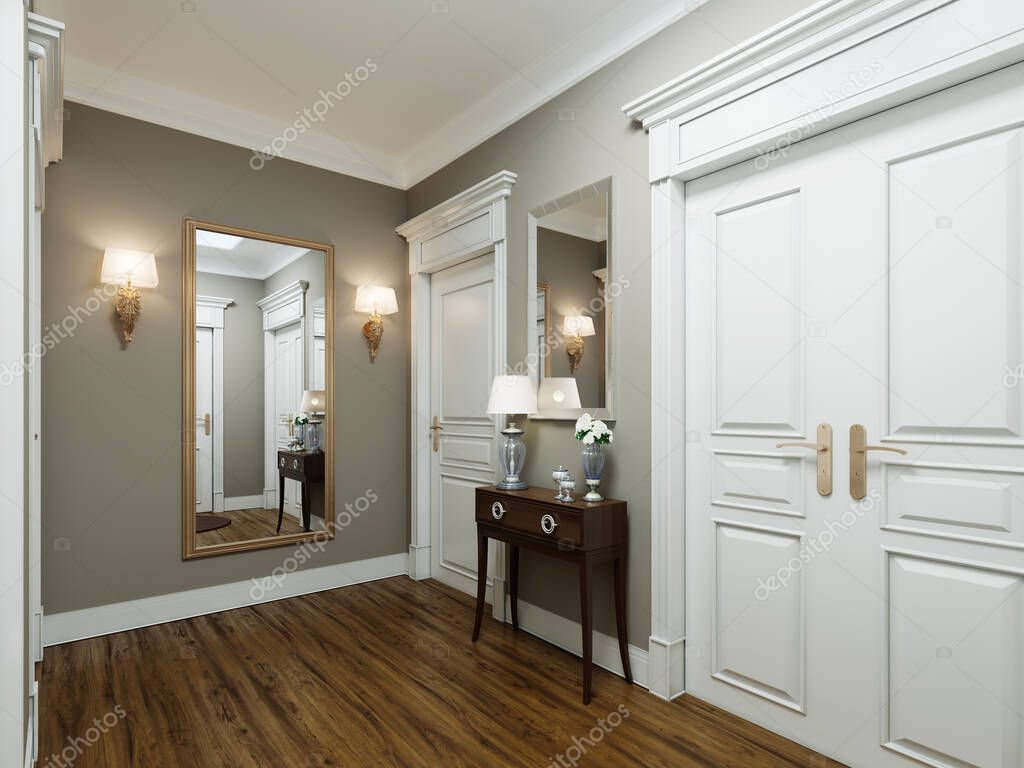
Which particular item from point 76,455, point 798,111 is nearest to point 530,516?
point 798,111

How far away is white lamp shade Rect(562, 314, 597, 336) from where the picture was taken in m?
2.90

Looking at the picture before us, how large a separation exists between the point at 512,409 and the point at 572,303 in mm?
594

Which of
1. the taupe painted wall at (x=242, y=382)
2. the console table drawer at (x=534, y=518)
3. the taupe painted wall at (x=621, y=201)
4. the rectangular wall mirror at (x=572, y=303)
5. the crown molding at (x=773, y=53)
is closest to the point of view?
the crown molding at (x=773, y=53)

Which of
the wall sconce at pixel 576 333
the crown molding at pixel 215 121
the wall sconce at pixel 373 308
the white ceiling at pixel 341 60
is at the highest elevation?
the white ceiling at pixel 341 60

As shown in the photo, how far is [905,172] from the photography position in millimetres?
1956

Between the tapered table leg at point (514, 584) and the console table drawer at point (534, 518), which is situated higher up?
the console table drawer at point (534, 518)

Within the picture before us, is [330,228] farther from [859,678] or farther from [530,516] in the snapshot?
[859,678]

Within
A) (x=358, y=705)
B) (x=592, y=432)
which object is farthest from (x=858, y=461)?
(x=358, y=705)

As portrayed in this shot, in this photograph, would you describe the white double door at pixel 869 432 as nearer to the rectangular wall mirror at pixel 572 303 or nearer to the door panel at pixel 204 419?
the rectangular wall mirror at pixel 572 303

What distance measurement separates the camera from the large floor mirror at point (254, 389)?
358 cm

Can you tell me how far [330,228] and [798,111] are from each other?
9.76 feet

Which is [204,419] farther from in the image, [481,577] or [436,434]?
[481,577]

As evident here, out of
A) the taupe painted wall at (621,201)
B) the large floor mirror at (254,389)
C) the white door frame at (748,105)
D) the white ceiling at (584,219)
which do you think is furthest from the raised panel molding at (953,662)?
the large floor mirror at (254,389)

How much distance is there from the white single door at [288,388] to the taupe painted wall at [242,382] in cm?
10
